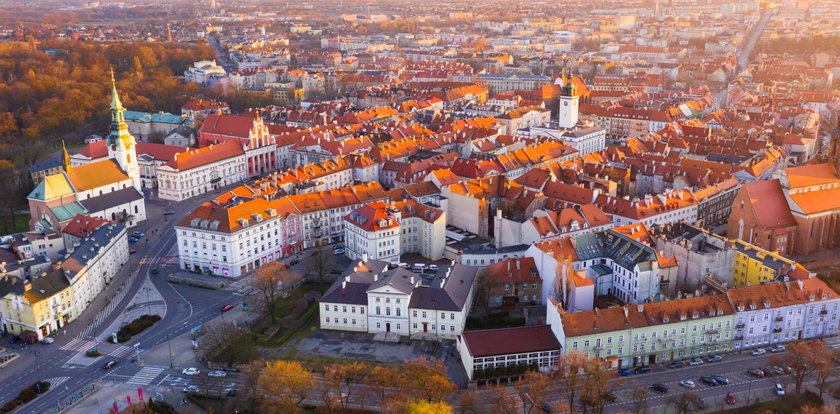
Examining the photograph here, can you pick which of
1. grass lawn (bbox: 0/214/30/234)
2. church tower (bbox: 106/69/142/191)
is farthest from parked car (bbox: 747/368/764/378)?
grass lawn (bbox: 0/214/30/234)

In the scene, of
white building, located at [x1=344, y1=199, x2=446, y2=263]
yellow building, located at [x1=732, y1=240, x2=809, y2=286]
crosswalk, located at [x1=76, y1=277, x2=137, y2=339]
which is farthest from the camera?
white building, located at [x1=344, y1=199, x2=446, y2=263]

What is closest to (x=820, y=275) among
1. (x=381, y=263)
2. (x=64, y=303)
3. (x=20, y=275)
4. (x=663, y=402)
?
(x=663, y=402)

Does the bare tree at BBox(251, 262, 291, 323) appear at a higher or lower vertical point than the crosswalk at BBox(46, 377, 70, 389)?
higher

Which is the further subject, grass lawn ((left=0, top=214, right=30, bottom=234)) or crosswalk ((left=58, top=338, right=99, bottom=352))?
grass lawn ((left=0, top=214, right=30, bottom=234))

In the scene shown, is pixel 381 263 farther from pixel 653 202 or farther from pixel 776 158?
pixel 776 158

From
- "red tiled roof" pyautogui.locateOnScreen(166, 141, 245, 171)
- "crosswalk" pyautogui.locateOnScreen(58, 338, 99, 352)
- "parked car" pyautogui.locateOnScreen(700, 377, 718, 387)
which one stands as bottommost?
"crosswalk" pyautogui.locateOnScreen(58, 338, 99, 352)

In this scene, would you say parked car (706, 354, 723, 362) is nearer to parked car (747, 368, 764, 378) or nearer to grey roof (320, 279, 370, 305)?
parked car (747, 368, 764, 378)
